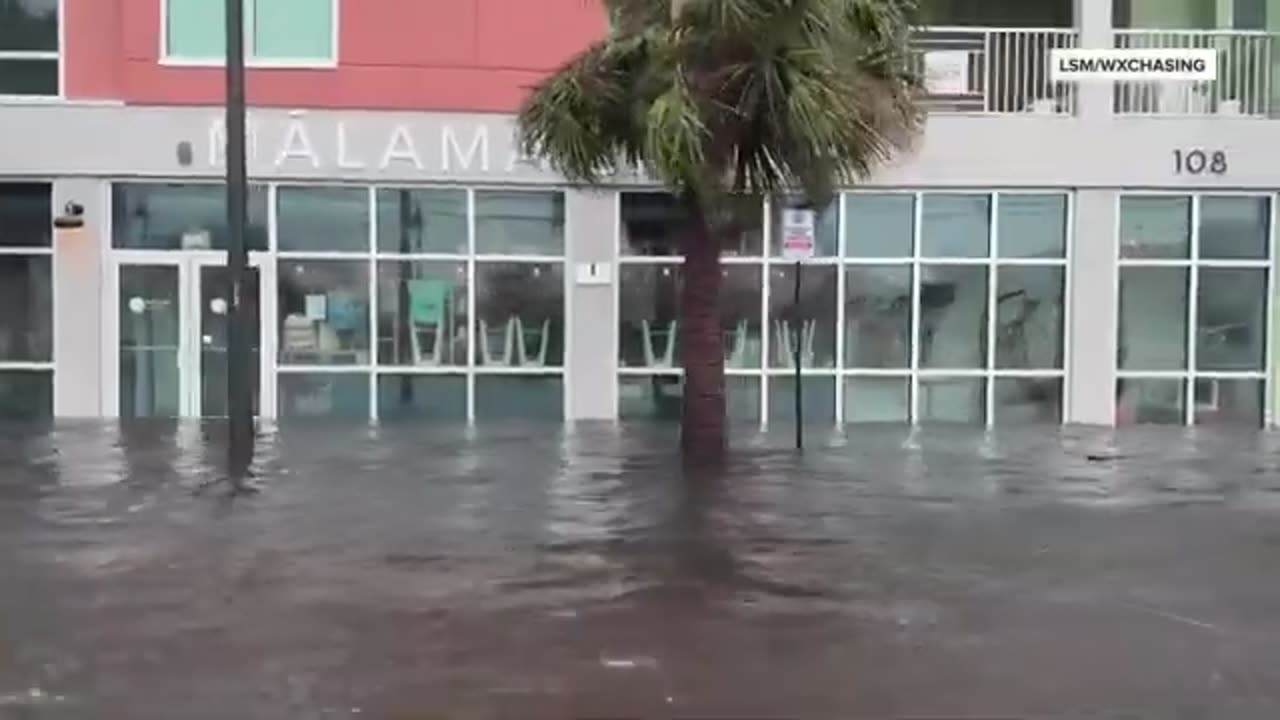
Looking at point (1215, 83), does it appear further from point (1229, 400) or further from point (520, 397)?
point (520, 397)

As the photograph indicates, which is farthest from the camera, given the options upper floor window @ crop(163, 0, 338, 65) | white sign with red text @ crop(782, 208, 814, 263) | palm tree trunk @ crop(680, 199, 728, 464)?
upper floor window @ crop(163, 0, 338, 65)

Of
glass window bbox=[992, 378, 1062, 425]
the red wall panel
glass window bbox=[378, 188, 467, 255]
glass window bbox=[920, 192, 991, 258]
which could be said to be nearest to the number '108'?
glass window bbox=[920, 192, 991, 258]

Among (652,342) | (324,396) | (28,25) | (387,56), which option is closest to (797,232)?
(652,342)

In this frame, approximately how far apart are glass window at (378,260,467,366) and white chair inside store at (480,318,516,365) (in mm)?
252

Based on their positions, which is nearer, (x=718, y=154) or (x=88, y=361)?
(x=718, y=154)

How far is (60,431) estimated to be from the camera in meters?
18.8

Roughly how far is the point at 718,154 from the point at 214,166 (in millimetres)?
8598

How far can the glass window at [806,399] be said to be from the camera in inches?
852

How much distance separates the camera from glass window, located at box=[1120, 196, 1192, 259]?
21.6m

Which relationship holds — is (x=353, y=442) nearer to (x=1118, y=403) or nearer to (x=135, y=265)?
(x=135, y=265)

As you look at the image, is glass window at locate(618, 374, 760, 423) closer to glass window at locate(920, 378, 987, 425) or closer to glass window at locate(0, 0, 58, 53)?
glass window at locate(920, 378, 987, 425)

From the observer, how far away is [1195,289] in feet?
70.8

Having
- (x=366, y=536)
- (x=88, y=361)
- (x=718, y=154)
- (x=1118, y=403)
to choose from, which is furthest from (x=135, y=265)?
(x=1118, y=403)

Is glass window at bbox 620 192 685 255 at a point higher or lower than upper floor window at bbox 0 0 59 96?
lower
